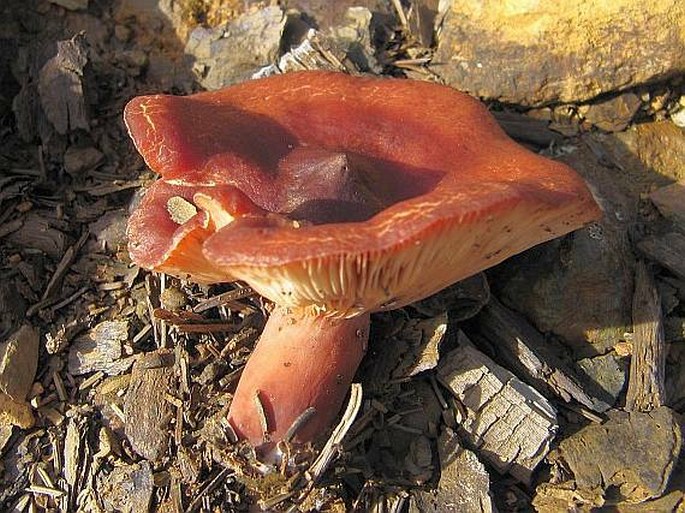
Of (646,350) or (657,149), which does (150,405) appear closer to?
(646,350)

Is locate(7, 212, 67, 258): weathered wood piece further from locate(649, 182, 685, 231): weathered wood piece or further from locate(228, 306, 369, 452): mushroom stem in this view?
locate(649, 182, 685, 231): weathered wood piece

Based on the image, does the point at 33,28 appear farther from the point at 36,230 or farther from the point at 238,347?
the point at 238,347

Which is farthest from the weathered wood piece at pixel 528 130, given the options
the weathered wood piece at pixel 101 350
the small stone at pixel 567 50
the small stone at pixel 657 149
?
the weathered wood piece at pixel 101 350

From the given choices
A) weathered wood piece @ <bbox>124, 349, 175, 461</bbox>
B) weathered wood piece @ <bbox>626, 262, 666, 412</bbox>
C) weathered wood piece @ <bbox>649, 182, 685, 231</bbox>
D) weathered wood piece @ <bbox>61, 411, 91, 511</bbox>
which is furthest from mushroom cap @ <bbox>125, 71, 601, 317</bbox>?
weathered wood piece @ <bbox>649, 182, 685, 231</bbox>

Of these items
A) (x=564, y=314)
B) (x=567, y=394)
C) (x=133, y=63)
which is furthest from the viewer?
(x=133, y=63)

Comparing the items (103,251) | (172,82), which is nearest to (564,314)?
(103,251)

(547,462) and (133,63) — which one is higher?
(133,63)

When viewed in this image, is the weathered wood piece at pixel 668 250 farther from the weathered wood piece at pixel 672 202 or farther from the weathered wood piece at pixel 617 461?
the weathered wood piece at pixel 617 461
